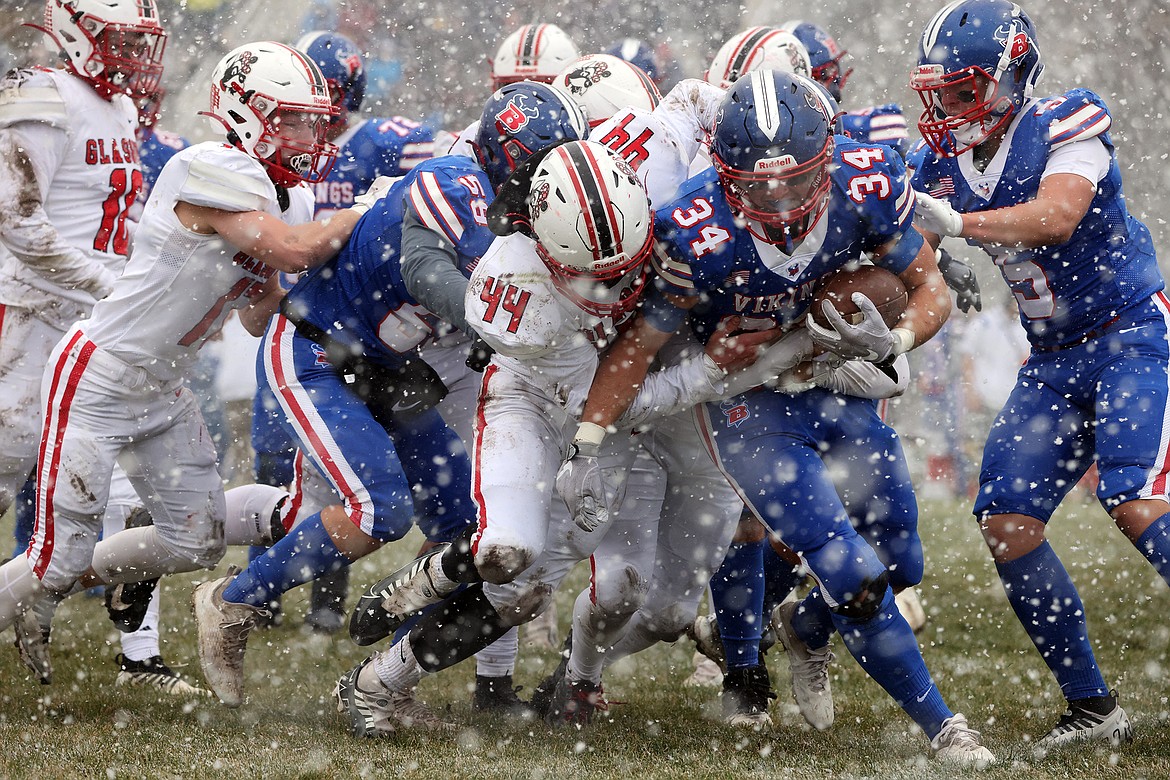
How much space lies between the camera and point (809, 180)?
3285 millimetres

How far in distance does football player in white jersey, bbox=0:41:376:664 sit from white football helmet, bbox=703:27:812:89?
1765 mm

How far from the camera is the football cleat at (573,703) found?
402 centimetres

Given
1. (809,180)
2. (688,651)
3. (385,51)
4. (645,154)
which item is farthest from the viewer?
(385,51)

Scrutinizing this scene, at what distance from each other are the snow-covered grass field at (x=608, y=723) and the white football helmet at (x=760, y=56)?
2.26 m

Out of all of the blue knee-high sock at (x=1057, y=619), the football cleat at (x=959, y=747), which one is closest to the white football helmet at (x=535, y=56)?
the blue knee-high sock at (x=1057, y=619)

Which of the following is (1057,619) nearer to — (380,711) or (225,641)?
A: (380,711)

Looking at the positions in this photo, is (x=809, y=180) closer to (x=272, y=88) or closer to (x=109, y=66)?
(x=272, y=88)

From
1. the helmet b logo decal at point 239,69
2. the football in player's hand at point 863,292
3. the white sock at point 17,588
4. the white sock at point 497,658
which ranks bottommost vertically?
the white sock at point 497,658

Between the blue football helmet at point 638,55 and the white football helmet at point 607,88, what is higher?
the white football helmet at point 607,88

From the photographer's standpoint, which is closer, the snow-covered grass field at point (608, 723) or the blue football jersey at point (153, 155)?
the snow-covered grass field at point (608, 723)

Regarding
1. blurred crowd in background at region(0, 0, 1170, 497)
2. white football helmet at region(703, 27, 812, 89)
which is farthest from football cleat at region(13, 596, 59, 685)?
blurred crowd in background at region(0, 0, 1170, 497)

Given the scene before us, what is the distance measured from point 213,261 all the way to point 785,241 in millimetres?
1701

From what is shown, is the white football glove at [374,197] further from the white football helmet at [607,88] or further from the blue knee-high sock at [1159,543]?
the blue knee-high sock at [1159,543]

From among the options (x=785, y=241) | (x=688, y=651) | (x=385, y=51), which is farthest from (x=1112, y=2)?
(x=785, y=241)
